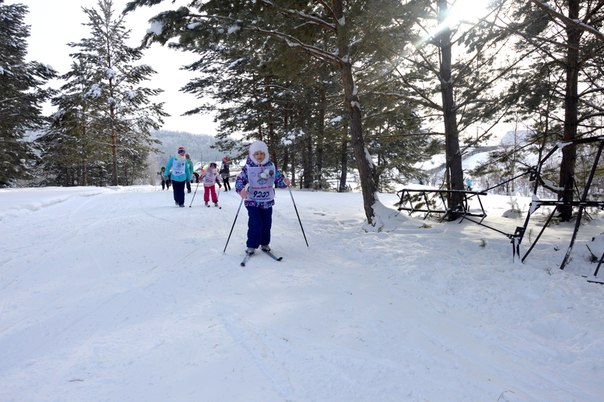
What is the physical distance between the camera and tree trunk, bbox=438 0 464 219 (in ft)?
27.8

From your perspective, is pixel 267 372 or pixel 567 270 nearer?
pixel 267 372

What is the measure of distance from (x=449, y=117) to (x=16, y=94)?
2802 centimetres

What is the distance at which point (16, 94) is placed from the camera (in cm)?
2292

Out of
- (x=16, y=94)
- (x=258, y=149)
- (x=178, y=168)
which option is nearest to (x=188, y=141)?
(x=16, y=94)

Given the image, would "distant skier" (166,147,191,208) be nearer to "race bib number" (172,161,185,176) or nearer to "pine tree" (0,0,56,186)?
"race bib number" (172,161,185,176)

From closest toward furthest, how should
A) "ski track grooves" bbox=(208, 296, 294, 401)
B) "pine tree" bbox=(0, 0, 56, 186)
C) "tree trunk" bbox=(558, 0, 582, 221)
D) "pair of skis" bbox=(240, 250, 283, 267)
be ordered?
"ski track grooves" bbox=(208, 296, 294, 401)
"pair of skis" bbox=(240, 250, 283, 267)
"tree trunk" bbox=(558, 0, 582, 221)
"pine tree" bbox=(0, 0, 56, 186)

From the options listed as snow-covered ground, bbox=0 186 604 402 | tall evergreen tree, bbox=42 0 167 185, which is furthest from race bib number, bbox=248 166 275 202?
tall evergreen tree, bbox=42 0 167 185

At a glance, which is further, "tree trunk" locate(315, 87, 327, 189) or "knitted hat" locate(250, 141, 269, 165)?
"tree trunk" locate(315, 87, 327, 189)

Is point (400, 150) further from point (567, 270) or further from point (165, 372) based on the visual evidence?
point (165, 372)

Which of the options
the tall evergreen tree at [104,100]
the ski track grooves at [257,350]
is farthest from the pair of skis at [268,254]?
the tall evergreen tree at [104,100]

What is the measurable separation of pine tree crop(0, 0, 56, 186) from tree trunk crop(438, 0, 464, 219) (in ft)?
81.1

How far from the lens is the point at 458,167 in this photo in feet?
29.0

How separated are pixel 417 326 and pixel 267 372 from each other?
5.30ft

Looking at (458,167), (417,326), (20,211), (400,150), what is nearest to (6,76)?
(20,211)
